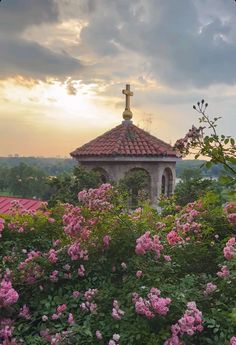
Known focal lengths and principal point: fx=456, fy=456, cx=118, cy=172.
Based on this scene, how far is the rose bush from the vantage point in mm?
3311

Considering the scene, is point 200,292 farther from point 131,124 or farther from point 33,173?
point 33,173

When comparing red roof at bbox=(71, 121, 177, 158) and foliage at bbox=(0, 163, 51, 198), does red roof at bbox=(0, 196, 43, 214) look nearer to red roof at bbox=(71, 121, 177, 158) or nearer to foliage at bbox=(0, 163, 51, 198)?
red roof at bbox=(71, 121, 177, 158)

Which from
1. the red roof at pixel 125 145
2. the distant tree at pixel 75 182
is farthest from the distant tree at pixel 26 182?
the distant tree at pixel 75 182

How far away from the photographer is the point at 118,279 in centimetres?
404

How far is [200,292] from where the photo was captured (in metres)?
3.56

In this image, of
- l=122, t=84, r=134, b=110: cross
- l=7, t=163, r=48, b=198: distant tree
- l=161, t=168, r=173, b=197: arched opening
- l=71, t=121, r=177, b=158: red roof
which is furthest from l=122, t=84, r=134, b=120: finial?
l=7, t=163, r=48, b=198: distant tree

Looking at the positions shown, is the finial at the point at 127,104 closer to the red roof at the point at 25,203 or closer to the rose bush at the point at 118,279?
the red roof at the point at 25,203

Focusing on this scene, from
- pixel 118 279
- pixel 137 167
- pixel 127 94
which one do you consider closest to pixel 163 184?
pixel 137 167

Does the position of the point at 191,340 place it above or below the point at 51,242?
below

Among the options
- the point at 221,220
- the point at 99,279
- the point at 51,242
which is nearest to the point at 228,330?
the point at 99,279

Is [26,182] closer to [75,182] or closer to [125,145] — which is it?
[125,145]

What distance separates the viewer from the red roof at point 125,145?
13.5 metres

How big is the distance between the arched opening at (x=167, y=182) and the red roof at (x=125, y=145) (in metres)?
0.63

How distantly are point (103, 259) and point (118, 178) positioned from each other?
31.1ft
